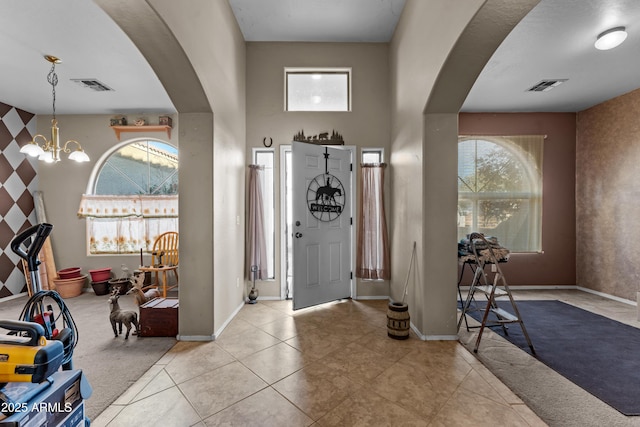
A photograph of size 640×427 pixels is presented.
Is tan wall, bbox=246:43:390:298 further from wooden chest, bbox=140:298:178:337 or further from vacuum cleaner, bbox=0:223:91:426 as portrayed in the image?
vacuum cleaner, bbox=0:223:91:426

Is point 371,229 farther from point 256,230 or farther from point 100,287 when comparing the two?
point 100,287

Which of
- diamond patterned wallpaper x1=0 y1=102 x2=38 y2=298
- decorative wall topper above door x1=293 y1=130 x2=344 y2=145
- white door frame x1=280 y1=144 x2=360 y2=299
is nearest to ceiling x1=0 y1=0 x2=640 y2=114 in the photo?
→ diamond patterned wallpaper x1=0 y1=102 x2=38 y2=298

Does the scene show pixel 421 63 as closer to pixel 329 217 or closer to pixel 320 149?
pixel 320 149

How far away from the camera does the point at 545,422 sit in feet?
5.49

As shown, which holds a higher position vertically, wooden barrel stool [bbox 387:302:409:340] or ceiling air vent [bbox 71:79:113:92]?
ceiling air vent [bbox 71:79:113:92]

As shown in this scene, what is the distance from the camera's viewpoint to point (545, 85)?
12.8 ft

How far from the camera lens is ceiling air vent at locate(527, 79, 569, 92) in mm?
3795

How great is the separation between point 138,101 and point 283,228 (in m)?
3.15

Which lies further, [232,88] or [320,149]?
[320,149]

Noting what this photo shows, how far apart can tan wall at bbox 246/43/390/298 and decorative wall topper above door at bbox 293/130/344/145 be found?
0.06m

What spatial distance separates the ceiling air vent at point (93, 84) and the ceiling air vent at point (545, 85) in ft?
20.0

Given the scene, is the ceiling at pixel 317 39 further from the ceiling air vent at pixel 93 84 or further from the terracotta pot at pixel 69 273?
the terracotta pot at pixel 69 273

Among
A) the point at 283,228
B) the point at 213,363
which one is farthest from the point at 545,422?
the point at 283,228

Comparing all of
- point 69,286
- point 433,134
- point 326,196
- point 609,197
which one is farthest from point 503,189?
point 69,286
